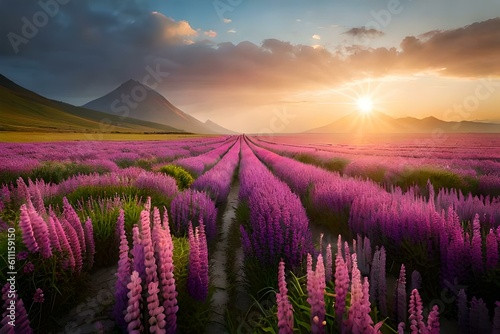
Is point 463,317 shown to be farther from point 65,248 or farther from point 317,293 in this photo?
point 65,248

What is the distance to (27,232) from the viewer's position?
8.13ft

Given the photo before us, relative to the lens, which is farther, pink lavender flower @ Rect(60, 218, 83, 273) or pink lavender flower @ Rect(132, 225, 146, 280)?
pink lavender flower @ Rect(60, 218, 83, 273)

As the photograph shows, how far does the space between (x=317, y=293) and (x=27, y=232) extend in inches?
102

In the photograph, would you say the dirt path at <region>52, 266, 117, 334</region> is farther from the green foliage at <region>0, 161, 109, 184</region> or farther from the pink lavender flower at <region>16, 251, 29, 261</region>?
the green foliage at <region>0, 161, 109, 184</region>

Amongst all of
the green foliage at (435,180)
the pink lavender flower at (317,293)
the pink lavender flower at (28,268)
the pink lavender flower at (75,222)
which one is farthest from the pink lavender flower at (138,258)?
the green foliage at (435,180)

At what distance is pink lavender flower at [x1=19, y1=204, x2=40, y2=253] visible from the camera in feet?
7.63

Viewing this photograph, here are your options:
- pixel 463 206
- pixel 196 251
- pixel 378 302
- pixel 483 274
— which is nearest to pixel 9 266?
pixel 196 251

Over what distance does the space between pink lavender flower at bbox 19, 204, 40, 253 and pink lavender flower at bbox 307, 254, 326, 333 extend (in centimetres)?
229

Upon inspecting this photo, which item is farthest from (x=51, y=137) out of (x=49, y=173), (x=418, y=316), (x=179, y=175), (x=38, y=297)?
(x=418, y=316)

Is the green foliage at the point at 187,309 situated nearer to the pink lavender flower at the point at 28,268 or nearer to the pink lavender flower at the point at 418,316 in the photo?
the pink lavender flower at the point at 28,268

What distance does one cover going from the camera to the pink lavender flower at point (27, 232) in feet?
7.63

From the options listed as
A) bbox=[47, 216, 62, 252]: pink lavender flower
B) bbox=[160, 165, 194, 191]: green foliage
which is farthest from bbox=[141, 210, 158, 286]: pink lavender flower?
bbox=[160, 165, 194, 191]: green foliage

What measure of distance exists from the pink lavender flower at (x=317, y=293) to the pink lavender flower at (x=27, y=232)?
2.29 metres

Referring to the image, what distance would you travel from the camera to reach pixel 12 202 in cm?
502
